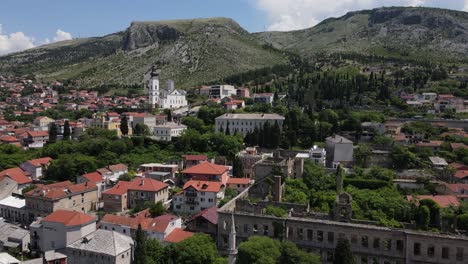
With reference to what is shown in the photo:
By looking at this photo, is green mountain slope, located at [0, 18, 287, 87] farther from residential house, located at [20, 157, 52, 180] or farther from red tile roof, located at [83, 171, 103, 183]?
red tile roof, located at [83, 171, 103, 183]

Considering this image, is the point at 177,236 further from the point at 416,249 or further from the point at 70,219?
the point at 416,249

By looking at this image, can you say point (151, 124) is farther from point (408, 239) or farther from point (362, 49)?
point (362, 49)

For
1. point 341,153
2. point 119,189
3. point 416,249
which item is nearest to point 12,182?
point 119,189

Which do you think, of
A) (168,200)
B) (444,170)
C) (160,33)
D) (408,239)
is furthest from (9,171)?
(160,33)

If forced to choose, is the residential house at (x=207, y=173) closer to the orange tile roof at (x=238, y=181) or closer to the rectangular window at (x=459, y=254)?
the orange tile roof at (x=238, y=181)

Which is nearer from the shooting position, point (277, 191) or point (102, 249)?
point (102, 249)

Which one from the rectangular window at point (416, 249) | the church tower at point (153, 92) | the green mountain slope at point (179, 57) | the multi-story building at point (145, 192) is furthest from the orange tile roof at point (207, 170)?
the green mountain slope at point (179, 57)
